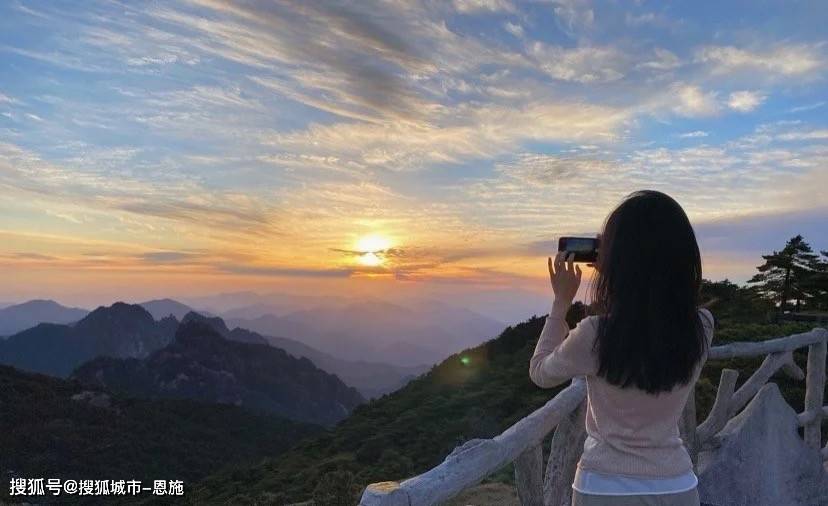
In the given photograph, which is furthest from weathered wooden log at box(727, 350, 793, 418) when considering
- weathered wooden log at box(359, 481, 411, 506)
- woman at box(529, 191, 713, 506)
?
weathered wooden log at box(359, 481, 411, 506)

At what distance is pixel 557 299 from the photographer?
228 cm

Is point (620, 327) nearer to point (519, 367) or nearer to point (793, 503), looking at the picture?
point (793, 503)

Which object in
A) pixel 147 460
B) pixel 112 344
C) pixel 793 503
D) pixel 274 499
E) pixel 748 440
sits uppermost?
pixel 748 440

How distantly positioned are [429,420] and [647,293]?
64.0 feet

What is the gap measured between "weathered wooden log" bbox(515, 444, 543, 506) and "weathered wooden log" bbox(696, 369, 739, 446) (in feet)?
9.31

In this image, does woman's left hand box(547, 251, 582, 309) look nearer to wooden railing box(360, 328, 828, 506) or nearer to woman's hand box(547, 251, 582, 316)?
woman's hand box(547, 251, 582, 316)

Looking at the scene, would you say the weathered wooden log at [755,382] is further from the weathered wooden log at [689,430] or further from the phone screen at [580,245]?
the phone screen at [580,245]

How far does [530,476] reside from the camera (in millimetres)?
3449

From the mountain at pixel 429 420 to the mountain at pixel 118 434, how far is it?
23.3m

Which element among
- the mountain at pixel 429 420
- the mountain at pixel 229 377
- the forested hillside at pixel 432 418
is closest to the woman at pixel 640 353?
the forested hillside at pixel 432 418

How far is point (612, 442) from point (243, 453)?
61706 mm

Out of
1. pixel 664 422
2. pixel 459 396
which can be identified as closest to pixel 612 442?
pixel 664 422

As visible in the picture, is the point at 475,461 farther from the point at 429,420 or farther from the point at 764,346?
the point at 429,420

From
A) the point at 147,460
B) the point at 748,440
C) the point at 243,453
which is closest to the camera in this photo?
the point at 748,440
